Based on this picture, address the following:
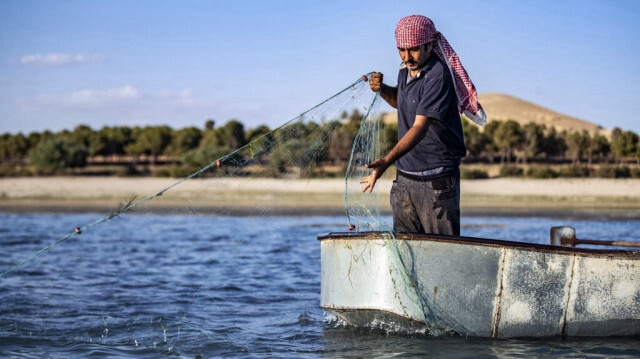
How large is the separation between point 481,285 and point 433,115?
142cm

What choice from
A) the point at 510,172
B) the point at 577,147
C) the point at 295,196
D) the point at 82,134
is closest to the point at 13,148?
the point at 82,134

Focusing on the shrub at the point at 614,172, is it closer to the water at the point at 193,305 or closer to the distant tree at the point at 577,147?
the distant tree at the point at 577,147

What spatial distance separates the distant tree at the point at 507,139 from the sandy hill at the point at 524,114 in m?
41.4

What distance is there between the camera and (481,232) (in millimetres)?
19406

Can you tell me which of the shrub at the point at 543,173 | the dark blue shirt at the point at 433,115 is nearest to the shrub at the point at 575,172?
the shrub at the point at 543,173

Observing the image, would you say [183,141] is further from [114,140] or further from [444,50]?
[444,50]

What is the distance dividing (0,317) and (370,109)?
4.90 metres

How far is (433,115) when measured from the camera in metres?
5.66

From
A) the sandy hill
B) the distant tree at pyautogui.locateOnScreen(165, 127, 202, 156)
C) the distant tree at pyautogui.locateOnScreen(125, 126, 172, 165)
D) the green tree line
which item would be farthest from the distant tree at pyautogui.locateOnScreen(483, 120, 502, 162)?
the sandy hill

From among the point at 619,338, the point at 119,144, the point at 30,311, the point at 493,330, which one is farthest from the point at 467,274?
the point at 119,144

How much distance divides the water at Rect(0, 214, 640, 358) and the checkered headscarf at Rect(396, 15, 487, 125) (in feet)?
6.15

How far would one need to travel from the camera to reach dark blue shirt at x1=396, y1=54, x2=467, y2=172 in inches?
225

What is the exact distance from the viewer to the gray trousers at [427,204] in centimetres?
601

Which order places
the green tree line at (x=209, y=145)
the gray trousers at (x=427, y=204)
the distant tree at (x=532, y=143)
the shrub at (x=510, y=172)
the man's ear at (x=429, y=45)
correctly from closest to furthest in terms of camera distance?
the man's ear at (x=429, y=45) < the gray trousers at (x=427, y=204) < the shrub at (x=510, y=172) < the green tree line at (x=209, y=145) < the distant tree at (x=532, y=143)
